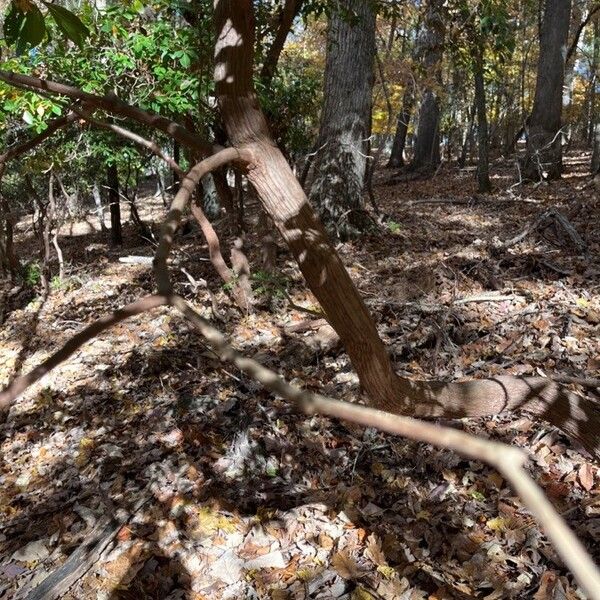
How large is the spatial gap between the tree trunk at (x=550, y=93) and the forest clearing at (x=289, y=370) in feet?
12.0

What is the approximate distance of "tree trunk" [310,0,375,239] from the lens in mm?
7176

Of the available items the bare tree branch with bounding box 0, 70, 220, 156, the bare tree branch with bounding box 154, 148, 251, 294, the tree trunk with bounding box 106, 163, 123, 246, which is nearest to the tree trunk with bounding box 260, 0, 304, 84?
the bare tree branch with bounding box 0, 70, 220, 156

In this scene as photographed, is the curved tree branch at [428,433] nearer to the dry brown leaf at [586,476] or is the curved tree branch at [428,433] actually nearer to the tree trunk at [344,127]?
the dry brown leaf at [586,476]

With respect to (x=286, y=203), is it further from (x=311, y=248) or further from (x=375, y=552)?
(x=375, y=552)

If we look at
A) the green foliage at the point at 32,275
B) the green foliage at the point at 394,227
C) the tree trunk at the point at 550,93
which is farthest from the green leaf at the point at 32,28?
the tree trunk at the point at 550,93

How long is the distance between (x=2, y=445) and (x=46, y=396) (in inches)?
28.1

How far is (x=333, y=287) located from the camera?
2578 mm

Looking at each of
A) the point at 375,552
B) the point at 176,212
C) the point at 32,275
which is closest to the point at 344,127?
the point at 375,552

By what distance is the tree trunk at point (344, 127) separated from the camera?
7176 millimetres

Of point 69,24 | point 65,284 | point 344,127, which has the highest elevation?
point 344,127

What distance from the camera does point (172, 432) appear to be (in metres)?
4.37

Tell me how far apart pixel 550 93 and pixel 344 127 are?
711cm

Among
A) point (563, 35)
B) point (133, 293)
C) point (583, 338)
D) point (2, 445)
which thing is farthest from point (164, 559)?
point (563, 35)

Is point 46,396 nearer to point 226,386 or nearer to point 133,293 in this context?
point 226,386
